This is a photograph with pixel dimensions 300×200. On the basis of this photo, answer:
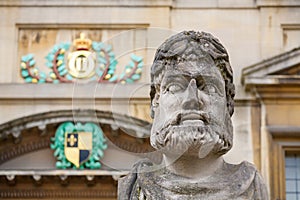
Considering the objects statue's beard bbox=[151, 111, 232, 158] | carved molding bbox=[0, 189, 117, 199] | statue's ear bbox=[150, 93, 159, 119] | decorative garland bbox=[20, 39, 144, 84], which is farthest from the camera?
decorative garland bbox=[20, 39, 144, 84]

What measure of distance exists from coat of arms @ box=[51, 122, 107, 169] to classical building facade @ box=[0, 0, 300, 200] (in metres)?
0.01

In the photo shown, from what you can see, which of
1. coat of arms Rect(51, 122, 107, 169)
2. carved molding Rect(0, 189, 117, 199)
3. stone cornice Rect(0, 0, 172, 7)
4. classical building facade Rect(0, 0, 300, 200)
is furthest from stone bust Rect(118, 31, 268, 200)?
stone cornice Rect(0, 0, 172, 7)

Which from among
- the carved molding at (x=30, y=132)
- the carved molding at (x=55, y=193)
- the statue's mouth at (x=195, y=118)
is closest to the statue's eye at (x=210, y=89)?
the statue's mouth at (x=195, y=118)

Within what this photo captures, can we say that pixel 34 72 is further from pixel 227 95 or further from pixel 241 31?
pixel 227 95

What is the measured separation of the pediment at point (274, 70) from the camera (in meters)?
12.0

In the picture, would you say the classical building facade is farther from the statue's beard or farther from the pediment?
the statue's beard

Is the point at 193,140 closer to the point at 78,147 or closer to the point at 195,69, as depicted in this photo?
the point at 195,69

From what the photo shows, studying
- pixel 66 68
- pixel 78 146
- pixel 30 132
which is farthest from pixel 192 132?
pixel 66 68

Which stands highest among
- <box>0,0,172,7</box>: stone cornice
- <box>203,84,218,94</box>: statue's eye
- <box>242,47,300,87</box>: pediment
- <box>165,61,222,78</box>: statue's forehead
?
<box>0,0,172,7</box>: stone cornice

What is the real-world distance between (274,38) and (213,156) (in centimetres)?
932

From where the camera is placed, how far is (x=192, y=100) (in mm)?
3357

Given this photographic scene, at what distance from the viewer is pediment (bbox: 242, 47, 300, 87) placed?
12008 mm

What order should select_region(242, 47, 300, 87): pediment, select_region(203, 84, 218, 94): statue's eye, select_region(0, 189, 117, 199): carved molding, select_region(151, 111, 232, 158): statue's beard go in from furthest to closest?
select_region(242, 47, 300, 87): pediment → select_region(0, 189, 117, 199): carved molding → select_region(203, 84, 218, 94): statue's eye → select_region(151, 111, 232, 158): statue's beard

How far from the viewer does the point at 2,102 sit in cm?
1228
